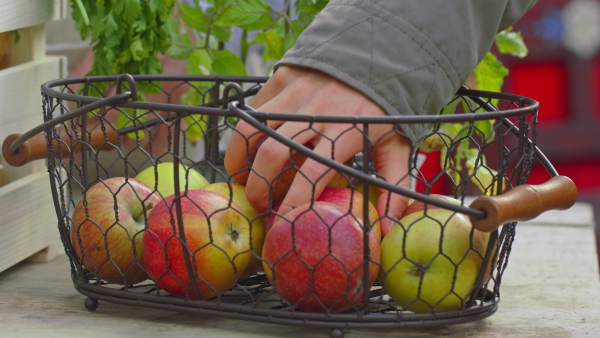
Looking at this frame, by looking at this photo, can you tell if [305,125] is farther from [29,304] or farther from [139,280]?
[29,304]

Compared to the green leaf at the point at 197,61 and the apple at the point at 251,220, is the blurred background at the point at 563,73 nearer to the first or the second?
the green leaf at the point at 197,61

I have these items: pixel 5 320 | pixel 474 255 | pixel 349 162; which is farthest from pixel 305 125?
pixel 5 320

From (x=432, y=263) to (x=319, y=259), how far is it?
0.30 ft

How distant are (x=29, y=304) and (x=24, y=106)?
0.77 ft

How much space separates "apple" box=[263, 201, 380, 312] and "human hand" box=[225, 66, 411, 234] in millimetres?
35

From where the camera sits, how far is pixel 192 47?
1.08 metres

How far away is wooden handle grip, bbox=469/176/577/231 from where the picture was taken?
0.54 m

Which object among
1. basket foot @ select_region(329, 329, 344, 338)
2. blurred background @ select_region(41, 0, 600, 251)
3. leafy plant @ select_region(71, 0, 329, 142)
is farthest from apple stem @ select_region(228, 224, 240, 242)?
blurred background @ select_region(41, 0, 600, 251)

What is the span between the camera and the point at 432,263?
60 centimetres

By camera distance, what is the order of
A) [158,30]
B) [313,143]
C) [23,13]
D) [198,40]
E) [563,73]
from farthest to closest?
[563,73], [198,40], [158,30], [23,13], [313,143]

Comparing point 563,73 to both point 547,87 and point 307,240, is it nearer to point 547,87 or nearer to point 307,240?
point 547,87

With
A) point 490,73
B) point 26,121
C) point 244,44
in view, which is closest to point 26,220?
point 26,121

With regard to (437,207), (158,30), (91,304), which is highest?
(158,30)

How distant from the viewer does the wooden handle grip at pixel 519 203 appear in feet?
1.76
